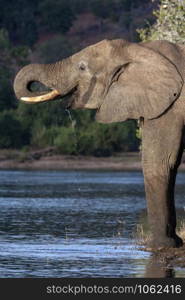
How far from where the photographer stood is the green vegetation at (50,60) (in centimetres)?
7350

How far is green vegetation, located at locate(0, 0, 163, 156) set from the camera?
2894 inches

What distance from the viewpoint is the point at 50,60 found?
11281 centimetres

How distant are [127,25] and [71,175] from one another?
6050 centimetres

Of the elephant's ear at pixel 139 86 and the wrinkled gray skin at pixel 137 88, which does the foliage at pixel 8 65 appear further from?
the elephant's ear at pixel 139 86

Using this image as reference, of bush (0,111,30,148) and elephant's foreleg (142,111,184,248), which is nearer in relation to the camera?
elephant's foreleg (142,111,184,248)

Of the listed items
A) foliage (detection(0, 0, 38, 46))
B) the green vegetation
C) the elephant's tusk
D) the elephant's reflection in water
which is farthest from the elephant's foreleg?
foliage (detection(0, 0, 38, 46))

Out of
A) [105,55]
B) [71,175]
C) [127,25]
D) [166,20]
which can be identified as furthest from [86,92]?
[127,25]

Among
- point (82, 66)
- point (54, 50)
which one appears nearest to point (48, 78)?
point (82, 66)

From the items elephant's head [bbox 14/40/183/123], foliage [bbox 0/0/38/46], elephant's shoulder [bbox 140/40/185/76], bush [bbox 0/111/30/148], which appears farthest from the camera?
foliage [bbox 0/0/38/46]

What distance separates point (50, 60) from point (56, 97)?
9516cm

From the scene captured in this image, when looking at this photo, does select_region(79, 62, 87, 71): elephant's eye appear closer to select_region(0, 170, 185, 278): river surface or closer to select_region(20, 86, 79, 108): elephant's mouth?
select_region(20, 86, 79, 108): elephant's mouth

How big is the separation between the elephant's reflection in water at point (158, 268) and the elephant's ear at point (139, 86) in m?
2.10

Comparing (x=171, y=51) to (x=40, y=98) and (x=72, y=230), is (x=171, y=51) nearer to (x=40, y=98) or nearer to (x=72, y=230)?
(x=40, y=98)

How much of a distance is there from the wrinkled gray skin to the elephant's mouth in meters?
0.02
